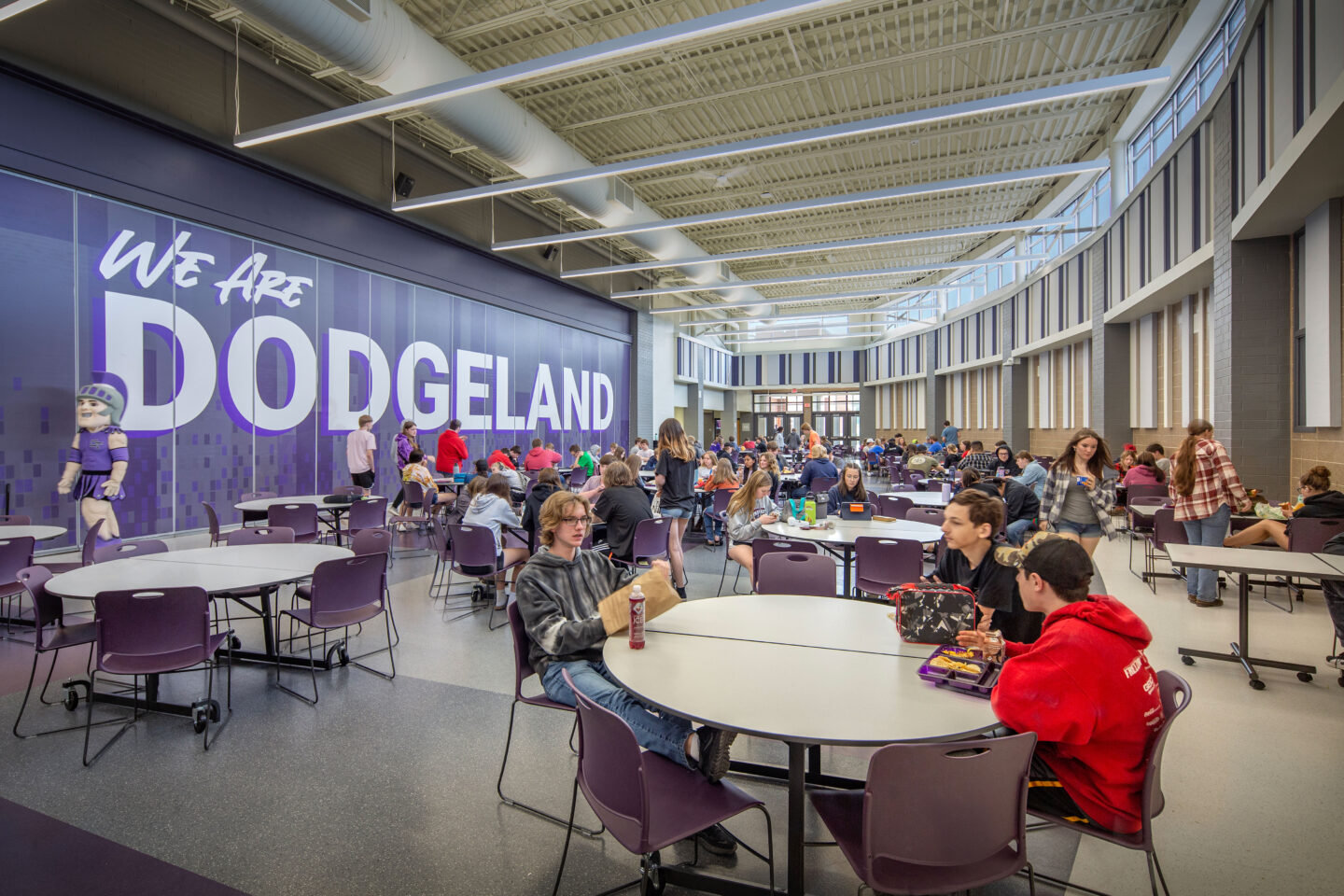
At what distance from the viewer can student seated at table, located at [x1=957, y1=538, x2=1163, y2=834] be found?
60.6 inches

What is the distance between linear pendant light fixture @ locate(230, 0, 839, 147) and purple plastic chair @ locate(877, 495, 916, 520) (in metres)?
4.13

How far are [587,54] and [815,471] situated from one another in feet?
16.9

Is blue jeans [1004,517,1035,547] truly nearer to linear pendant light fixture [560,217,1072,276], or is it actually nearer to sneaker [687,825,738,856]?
sneaker [687,825,738,856]

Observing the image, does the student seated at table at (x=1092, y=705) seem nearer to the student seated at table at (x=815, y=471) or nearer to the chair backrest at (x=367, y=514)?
the student seated at table at (x=815, y=471)

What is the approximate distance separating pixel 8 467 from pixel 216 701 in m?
4.60

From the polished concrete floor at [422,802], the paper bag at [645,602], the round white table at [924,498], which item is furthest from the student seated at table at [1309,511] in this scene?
the paper bag at [645,602]

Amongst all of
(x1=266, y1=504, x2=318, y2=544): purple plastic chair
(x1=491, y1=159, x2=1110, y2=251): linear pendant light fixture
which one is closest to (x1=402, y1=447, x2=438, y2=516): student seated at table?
(x1=266, y1=504, x2=318, y2=544): purple plastic chair

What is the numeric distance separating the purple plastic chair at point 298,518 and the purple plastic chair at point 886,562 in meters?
4.98

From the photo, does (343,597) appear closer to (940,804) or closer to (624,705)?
(624,705)

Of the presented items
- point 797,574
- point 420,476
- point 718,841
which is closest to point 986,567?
point 797,574

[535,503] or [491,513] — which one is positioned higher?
[535,503]

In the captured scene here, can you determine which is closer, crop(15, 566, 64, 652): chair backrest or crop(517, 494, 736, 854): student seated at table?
crop(517, 494, 736, 854): student seated at table

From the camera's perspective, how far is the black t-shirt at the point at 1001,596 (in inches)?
92.7

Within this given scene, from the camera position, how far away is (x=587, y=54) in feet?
16.7
